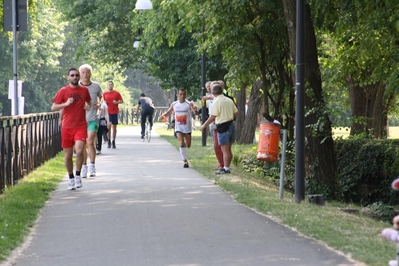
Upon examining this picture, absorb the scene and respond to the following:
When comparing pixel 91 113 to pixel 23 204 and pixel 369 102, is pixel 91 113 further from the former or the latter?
pixel 369 102

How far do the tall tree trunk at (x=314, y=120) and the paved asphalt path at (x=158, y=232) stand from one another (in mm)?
2071

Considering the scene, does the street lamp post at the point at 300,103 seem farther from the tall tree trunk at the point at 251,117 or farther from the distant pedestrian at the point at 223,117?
the tall tree trunk at the point at 251,117

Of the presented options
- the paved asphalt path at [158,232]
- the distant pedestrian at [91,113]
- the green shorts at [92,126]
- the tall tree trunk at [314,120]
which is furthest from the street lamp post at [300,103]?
the green shorts at [92,126]

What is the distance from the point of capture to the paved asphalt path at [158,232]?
8586 millimetres

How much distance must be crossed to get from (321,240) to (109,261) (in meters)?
2.08

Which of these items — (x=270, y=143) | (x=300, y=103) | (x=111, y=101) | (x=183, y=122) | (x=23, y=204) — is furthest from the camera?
(x=111, y=101)

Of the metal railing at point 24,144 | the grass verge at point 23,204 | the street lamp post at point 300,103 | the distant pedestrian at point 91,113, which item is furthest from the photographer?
the distant pedestrian at point 91,113

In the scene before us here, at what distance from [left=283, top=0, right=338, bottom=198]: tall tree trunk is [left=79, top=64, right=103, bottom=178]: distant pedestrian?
3.31m

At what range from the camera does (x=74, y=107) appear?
1475cm

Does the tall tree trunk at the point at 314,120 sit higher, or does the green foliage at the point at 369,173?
the tall tree trunk at the point at 314,120

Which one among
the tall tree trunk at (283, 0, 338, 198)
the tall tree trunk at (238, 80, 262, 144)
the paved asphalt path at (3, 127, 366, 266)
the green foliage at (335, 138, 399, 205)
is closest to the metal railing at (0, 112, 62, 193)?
the paved asphalt path at (3, 127, 366, 266)

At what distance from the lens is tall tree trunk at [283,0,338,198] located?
1666cm

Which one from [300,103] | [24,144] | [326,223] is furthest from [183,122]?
[326,223]

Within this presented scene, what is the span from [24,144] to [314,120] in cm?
492
